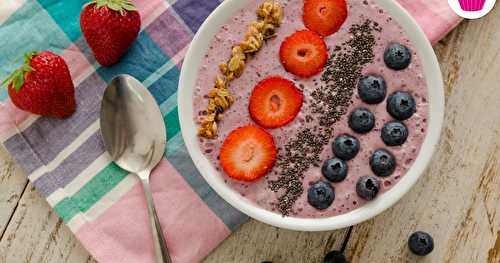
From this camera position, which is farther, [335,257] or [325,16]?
[335,257]

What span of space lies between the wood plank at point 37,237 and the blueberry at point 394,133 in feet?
2.91

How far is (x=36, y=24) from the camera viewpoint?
185 cm

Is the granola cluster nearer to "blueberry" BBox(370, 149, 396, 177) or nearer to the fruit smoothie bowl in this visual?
the fruit smoothie bowl

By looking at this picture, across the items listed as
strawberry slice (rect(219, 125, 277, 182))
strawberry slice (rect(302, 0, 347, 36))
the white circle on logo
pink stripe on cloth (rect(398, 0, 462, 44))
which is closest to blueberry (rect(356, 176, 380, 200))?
strawberry slice (rect(219, 125, 277, 182))

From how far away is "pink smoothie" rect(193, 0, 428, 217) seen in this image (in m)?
1.60

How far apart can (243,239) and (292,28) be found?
1.99ft

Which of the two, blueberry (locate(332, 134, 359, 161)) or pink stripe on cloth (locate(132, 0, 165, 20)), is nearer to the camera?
blueberry (locate(332, 134, 359, 161))

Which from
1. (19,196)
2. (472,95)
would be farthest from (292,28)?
(19,196)

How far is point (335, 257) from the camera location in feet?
5.90

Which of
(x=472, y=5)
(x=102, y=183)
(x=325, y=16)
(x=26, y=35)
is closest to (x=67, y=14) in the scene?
(x=26, y=35)

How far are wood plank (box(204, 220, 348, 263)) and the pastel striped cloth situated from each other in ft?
0.15

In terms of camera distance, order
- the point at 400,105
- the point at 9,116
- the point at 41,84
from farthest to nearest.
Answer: the point at 9,116 → the point at 41,84 → the point at 400,105

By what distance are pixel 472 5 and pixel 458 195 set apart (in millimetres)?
534

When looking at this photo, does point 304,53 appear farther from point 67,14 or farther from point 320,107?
point 67,14
